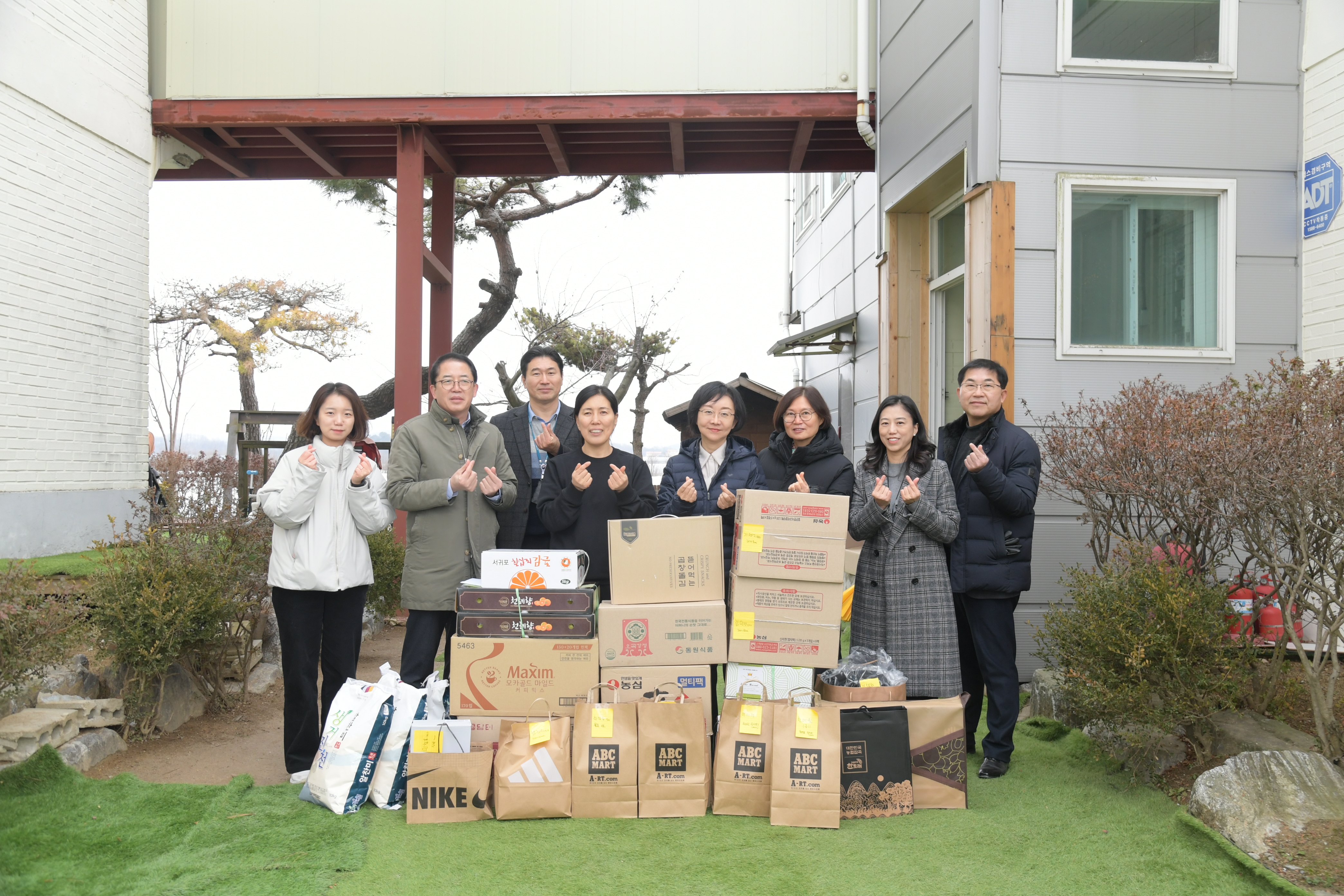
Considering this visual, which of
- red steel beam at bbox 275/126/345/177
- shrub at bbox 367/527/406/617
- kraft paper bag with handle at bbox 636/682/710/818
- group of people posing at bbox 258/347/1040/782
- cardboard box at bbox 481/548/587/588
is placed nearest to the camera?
kraft paper bag with handle at bbox 636/682/710/818

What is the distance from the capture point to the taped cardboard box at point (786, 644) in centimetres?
366

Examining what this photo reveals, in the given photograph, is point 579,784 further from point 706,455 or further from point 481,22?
point 481,22

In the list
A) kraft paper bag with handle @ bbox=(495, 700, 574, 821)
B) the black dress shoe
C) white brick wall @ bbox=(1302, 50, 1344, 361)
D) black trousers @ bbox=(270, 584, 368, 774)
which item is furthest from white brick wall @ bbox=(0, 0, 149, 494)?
white brick wall @ bbox=(1302, 50, 1344, 361)

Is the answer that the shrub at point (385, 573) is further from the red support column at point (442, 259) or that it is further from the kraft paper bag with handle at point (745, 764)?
the kraft paper bag with handle at point (745, 764)

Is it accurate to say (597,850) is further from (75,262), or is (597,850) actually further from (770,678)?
(75,262)

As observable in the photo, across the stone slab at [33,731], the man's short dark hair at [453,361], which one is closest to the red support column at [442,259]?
the man's short dark hair at [453,361]

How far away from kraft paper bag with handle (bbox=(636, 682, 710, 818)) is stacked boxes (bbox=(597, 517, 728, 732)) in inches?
6.2

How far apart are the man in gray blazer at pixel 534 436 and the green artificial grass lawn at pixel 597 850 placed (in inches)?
55.5

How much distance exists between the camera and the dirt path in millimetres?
4156

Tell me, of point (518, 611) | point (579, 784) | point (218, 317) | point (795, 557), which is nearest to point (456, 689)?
point (518, 611)

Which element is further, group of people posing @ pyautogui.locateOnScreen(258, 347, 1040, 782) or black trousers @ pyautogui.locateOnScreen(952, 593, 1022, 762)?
black trousers @ pyautogui.locateOnScreen(952, 593, 1022, 762)

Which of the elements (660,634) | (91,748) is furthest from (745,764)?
(91,748)

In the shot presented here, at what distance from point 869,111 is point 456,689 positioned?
610 cm

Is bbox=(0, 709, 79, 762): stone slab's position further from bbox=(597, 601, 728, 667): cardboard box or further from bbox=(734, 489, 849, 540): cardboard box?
bbox=(734, 489, 849, 540): cardboard box
